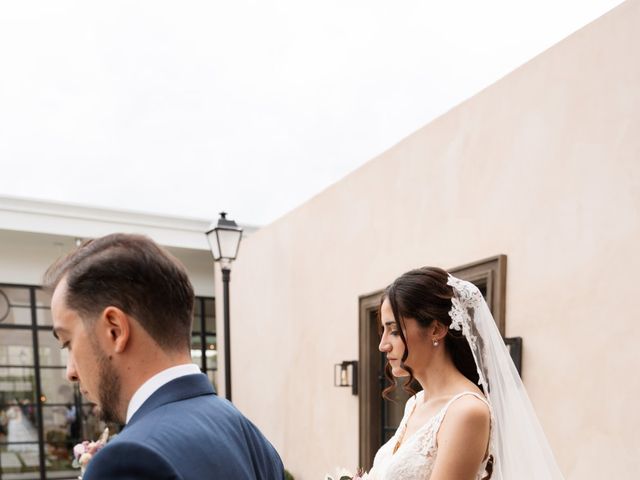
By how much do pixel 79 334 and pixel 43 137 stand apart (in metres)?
9.42

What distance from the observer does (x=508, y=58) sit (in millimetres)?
4703

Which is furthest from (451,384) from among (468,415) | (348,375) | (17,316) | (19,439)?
(19,439)

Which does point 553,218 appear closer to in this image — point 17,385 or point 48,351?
point 48,351

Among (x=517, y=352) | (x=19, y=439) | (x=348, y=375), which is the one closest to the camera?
(x=517, y=352)

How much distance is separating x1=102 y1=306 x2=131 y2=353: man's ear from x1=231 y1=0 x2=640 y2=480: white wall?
2.34 metres

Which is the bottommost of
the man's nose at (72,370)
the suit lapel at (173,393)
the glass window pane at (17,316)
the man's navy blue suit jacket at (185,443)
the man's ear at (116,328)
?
the glass window pane at (17,316)

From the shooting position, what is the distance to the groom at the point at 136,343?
802 millimetres

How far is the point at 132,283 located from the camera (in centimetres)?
81

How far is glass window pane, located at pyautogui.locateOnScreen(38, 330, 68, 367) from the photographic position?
28.5 feet

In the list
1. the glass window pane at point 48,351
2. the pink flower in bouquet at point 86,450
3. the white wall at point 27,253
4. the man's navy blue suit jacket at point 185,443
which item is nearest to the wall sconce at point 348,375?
the pink flower in bouquet at point 86,450

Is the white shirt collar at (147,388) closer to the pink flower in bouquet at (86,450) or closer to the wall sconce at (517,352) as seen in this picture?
the pink flower in bouquet at (86,450)

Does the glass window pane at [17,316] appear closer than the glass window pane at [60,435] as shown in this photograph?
Yes

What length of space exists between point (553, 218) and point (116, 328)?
2.58 m

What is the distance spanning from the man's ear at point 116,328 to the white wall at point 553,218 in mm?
2339
